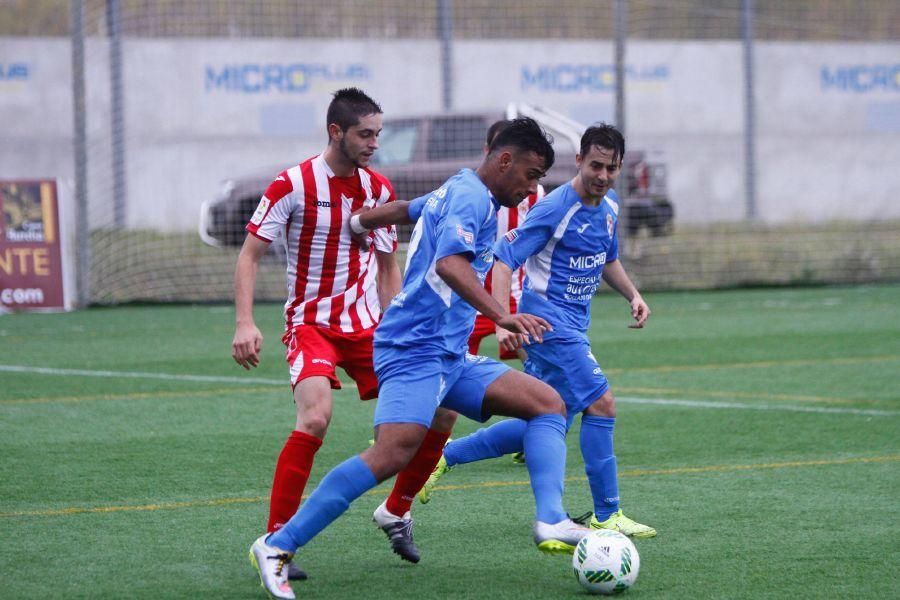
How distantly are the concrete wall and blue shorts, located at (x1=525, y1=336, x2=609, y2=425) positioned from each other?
1559 centimetres

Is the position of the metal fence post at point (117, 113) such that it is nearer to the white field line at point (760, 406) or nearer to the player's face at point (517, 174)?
the white field line at point (760, 406)

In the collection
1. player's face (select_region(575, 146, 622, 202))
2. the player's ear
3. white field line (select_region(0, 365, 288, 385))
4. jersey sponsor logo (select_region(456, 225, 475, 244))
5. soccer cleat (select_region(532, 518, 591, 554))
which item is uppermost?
the player's ear

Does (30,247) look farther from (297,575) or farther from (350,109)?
(297,575)

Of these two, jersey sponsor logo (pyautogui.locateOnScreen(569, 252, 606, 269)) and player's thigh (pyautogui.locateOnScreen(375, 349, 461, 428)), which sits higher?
jersey sponsor logo (pyautogui.locateOnScreen(569, 252, 606, 269))

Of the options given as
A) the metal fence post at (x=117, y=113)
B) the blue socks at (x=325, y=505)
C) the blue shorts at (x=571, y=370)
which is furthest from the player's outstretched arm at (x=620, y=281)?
the metal fence post at (x=117, y=113)

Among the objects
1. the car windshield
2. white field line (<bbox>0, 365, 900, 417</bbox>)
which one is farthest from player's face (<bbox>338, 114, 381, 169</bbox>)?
the car windshield

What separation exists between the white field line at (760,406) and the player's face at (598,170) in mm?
3311

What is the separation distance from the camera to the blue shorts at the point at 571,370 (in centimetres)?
616

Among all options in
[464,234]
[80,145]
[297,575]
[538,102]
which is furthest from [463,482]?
[538,102]

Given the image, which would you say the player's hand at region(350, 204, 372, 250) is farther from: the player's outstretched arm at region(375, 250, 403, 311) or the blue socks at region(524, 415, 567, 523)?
the blue socks at region(524, 415, 567, 523)

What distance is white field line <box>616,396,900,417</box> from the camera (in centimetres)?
891

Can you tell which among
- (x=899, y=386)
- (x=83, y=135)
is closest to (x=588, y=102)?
(x=83, y=135)

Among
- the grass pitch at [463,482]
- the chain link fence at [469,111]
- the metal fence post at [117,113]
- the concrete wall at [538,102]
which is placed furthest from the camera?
the concrete wall at [538,102]

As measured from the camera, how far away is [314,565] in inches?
211
